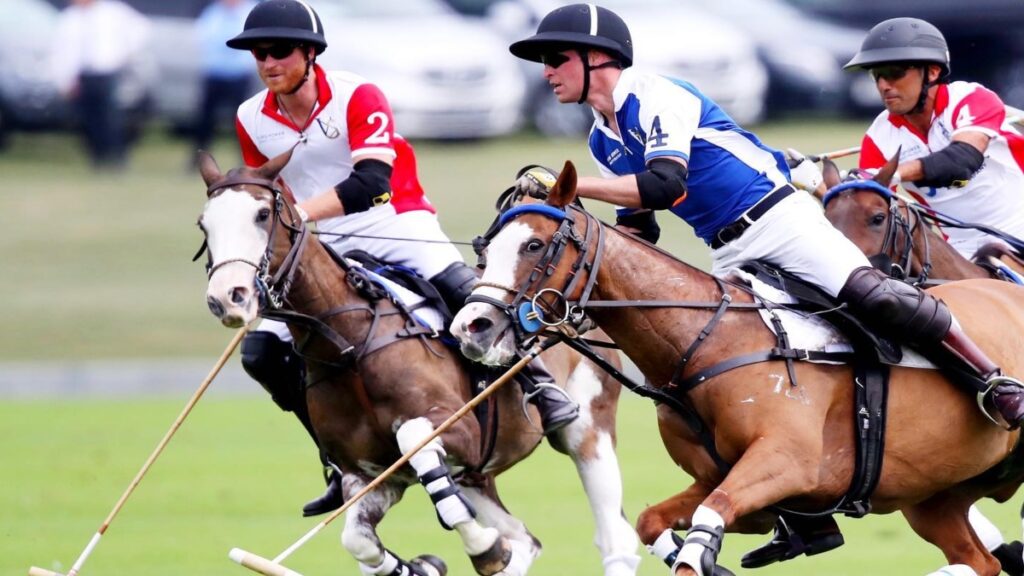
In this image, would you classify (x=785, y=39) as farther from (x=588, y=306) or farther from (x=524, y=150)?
(x=588, y=306)

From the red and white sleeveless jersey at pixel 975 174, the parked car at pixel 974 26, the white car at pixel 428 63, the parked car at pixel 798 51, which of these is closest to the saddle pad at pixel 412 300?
the red and white sleeveless jersey at pixel 975 174

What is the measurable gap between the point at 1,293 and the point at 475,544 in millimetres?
14575

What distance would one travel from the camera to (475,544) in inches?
309

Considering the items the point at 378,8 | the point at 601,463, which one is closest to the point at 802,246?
the point at 601,463

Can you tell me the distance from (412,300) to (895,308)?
7.78 feet

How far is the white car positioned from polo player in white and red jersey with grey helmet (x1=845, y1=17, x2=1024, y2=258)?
14704 mm

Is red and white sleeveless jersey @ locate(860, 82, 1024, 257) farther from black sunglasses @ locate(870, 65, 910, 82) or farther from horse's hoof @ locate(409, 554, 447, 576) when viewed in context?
horse's hoof @ locate(409, 554, 447, 576)

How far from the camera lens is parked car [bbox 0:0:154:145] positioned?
24562mm

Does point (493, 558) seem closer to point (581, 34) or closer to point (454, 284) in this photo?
point (454, 284)

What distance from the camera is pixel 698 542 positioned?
6.43 meters

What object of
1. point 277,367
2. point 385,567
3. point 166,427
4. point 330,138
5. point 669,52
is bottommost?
point 385,567

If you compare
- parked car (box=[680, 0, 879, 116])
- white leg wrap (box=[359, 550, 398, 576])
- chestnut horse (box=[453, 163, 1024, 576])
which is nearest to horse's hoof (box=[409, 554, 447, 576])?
white leg wrap (box=[359, 550, 398, 576])

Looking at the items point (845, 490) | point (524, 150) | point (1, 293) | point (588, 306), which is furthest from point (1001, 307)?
point (524, 150)

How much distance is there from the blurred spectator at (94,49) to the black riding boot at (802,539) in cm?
1845
